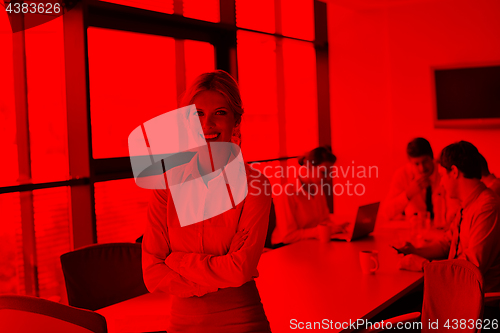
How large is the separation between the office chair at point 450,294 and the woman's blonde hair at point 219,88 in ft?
3.49

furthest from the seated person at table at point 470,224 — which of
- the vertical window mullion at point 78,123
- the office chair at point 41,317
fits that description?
the vertical window mullion at point 78,123

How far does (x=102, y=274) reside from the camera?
2.13 m

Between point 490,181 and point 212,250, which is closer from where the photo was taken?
point 212,250

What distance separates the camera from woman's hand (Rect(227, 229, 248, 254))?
1354 mm

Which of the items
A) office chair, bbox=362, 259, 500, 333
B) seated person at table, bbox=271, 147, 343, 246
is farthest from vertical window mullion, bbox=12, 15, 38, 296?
office chair, bbox=362, 259, 500, 333

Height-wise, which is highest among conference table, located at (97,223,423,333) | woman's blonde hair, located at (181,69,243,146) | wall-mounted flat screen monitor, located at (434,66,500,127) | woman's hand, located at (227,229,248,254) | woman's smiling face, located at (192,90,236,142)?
wall-mounted flat screen monitor, located at (434,66,500,127)

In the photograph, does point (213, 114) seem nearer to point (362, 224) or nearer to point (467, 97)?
point (362, 224)

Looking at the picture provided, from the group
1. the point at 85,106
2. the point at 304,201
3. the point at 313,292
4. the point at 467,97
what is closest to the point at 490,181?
the point at 304,201

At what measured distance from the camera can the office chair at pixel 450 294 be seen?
5.64 feet

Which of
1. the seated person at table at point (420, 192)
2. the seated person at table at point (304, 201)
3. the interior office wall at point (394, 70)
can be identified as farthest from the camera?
the interior office wall at point (394, 70)

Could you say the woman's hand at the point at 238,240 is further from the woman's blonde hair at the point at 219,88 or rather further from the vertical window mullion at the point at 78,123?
the vertical window mullion at the point at 78,123

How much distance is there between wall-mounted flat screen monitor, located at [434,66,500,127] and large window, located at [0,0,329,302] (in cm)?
232

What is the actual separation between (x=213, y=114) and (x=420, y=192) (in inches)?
114

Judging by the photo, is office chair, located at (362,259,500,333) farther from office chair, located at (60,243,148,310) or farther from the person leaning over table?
office chair, located at (60,243,148,310)
